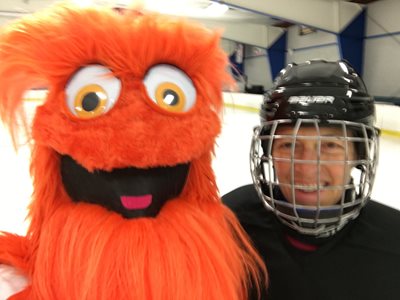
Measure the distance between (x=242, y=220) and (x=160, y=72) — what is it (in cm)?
40

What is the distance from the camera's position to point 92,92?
1.52ft

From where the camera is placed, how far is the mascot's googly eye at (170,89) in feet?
1.57

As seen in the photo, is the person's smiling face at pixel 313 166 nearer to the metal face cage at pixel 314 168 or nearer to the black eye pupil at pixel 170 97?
the metal face cage at pixel 314 168

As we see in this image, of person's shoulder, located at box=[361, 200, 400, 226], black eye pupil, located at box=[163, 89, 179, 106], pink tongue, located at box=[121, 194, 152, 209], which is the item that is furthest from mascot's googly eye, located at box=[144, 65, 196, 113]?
person's shoulder, located at box=[361, 200, 400, 226]

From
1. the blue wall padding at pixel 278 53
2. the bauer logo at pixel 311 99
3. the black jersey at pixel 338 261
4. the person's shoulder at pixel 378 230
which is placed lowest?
the black jersey at pixel 338 261

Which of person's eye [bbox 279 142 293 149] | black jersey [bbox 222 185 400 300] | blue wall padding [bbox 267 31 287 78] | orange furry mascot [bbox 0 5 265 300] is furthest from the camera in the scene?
blue wall padding [bbox 267 31 287 78]

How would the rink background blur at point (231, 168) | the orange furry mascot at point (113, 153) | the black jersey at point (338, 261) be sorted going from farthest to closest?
the rink background blur at point (231, 168) < the black jersey at point (338, 261) < the orange furry mascot at point (113, 153)

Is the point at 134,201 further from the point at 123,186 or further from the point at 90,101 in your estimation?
the point at 90,101

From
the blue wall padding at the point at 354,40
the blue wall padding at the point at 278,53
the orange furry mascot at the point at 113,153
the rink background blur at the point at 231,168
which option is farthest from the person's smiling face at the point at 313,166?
the blue wall padding at the point at 278,53

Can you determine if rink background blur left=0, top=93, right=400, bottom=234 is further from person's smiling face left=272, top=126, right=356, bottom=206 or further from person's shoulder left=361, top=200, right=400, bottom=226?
person's shoulder left=361, top=200, right=400, bottom=226

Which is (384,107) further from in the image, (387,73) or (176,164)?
(176,164)

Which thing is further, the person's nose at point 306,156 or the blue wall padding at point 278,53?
the blue wall padding at point 278,53

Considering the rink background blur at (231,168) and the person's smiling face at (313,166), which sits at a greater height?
the person's smiling face at (313,166)

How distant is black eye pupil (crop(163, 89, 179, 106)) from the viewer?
1.58 ft
